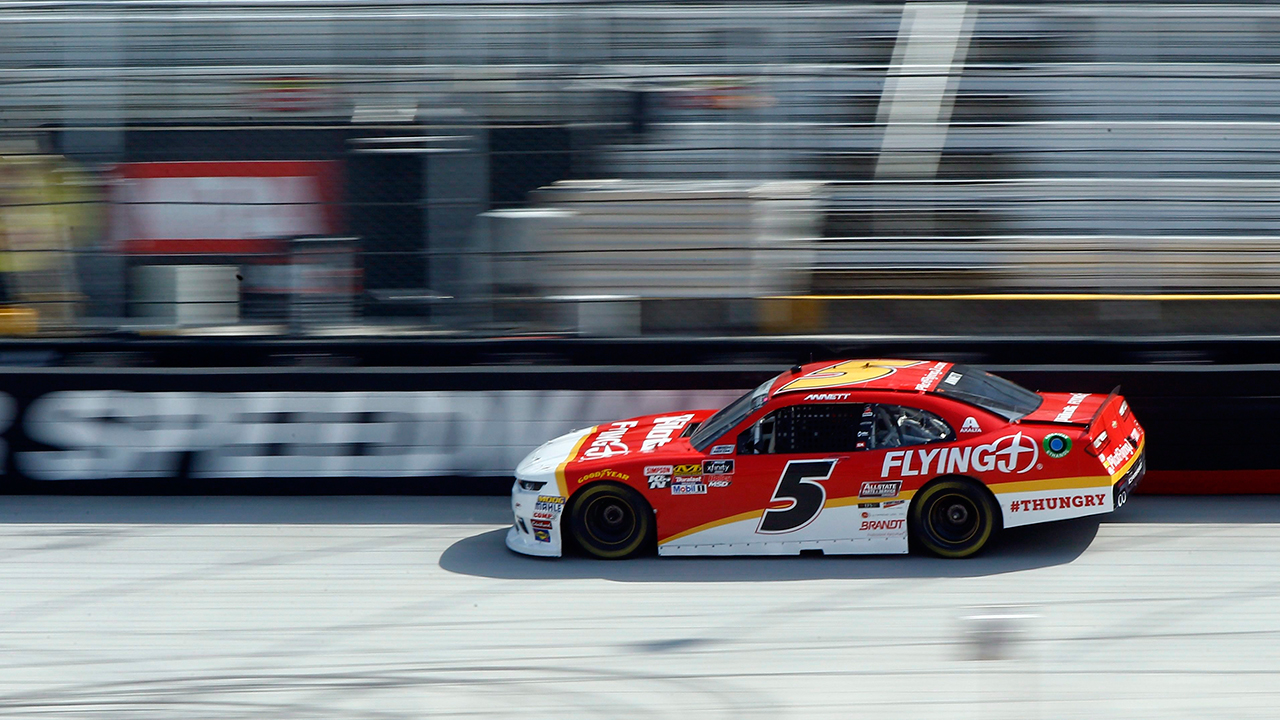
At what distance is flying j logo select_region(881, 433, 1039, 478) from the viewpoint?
21.4ft

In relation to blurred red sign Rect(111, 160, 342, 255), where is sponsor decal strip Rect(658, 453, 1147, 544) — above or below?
below

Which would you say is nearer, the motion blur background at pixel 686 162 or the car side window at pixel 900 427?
the car side window at pixel 900 427

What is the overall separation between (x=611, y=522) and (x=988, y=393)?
2.33 metres

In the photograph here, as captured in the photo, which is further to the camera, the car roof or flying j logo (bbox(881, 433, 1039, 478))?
the car roof

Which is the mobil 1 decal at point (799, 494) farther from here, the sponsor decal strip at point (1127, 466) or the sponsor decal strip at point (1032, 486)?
the sponsor decal strip at point (1127, 466)

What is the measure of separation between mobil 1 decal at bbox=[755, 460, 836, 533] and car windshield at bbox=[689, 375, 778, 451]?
18.1 inches

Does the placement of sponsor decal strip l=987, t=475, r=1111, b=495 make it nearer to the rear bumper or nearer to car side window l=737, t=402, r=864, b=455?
the rear bumper

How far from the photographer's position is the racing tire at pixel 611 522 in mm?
6938

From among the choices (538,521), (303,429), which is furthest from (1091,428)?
(303,429)

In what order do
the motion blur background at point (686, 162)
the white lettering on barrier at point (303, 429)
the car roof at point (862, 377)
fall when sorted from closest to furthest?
the car roof at point (862, 377) → the white lettering on barrier at point (303, 429) → the motion blur background at point (686, 162)

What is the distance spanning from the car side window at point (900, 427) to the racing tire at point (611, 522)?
1344mm

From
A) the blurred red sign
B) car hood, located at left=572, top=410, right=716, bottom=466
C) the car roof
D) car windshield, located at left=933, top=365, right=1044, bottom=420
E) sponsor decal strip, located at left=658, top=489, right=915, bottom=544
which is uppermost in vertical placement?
the blurred red sign

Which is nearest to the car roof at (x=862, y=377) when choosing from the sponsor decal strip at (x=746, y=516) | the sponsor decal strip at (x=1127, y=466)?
the sponsor decal strip at (x=746, y=516)

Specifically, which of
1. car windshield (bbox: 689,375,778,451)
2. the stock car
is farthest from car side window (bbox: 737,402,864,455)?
car windshield (bbox: 689,375,778,451)
